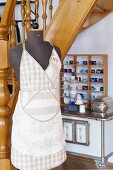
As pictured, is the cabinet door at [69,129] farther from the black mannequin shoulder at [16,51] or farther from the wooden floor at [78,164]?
the black mannequin shoulder at [16,51]

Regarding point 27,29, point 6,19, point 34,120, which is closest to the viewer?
point 34,120

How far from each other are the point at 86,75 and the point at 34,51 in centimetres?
196

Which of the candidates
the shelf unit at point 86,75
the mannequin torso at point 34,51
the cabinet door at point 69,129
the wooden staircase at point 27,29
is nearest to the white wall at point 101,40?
the shelf unit at point 86,75

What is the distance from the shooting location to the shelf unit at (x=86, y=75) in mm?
3605

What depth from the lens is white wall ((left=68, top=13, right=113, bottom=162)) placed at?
3.58m

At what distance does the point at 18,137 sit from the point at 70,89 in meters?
1.99

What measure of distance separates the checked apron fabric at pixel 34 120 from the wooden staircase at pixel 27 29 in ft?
0.92

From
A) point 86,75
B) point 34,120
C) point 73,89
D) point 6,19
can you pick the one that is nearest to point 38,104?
point 34,120

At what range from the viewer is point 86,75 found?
3715 millimetres

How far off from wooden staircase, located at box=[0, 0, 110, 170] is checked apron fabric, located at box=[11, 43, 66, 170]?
11.0 inches

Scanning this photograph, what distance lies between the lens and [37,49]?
1838mm

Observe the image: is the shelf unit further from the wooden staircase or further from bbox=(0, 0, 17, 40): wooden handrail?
bbox=(0, 0, 17, 40): wooden handrail

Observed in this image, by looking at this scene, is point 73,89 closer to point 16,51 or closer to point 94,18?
point 94,18

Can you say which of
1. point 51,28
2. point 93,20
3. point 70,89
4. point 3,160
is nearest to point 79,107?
point 70,89
